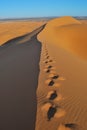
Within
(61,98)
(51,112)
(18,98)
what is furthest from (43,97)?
(51,112)

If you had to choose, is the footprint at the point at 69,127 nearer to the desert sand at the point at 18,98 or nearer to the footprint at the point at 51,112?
the footprint at the point at 51,112

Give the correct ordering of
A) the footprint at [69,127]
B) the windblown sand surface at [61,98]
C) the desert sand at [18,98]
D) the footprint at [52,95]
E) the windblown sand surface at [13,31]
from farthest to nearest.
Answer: the windblown sand surface at [13,31] → the footprint at [52,95] → the desert sand at [18,98] → the windblown sand surface at [61,98] → the footprint at [69,127]

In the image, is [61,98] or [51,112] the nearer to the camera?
[51,112]

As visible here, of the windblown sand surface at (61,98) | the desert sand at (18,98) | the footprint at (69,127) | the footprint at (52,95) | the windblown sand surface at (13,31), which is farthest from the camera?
the windblown sand surface at (13,31)

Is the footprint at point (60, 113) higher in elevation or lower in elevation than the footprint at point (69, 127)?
lower

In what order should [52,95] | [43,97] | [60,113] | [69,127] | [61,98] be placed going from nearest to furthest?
[69,127] → [60,113] → [61,98] → [43,97] → [52,95]

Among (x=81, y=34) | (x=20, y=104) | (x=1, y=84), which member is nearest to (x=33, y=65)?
(x=1, y=84)

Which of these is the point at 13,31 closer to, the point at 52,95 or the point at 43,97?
the point at 52,95

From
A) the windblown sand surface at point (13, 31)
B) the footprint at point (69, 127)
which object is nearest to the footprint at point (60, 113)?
the footprint at point (69, 127)

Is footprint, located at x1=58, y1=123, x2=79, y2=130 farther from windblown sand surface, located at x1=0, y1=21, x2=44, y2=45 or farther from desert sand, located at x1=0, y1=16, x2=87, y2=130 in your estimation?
windblown sand surface, located at x1=0, y1=21, x2=44, y2=45

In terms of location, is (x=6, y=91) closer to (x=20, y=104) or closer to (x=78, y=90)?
(x=20, y=104)

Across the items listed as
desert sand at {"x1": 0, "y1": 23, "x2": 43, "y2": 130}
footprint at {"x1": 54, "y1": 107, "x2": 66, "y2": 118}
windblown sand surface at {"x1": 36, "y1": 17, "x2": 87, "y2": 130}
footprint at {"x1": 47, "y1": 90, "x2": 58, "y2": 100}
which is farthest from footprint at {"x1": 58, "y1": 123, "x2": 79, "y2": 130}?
footprint at {"x1": 47, "y1": 90, "x2": 58, "y2": 100}

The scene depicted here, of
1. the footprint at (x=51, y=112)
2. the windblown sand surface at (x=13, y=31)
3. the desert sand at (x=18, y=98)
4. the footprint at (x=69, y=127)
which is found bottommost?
the windblown sand surface at (x=13, y=31)

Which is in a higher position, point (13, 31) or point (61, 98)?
point (61, 98)
